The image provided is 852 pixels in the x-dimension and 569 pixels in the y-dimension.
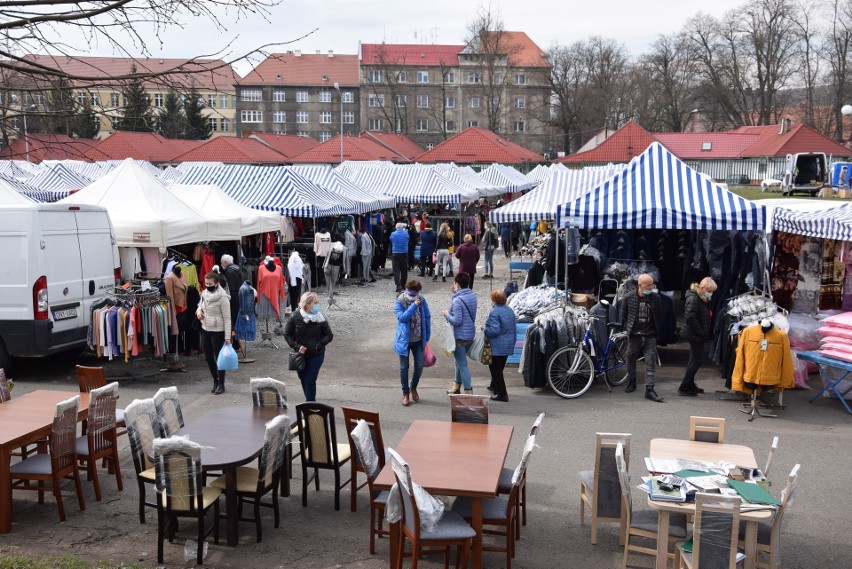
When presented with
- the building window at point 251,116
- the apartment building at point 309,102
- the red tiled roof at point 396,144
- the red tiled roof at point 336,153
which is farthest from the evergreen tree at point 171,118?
the building window at point 251,116

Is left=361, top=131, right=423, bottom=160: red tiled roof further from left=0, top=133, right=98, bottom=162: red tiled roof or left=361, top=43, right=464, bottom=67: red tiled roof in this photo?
left=0, top=133, right=98, bottom=162: red tiled roof

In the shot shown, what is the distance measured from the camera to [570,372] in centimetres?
1057

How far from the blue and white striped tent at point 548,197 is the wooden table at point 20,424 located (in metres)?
10.5

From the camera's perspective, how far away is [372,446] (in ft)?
20.4

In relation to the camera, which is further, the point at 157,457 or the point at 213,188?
the point at 213,188

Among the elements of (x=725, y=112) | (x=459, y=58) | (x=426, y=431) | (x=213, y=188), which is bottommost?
(x=426, y=431)

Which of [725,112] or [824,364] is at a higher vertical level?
[725,112]

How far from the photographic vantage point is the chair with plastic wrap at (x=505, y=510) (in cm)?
566

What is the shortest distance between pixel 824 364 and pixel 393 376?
5765 millimetres

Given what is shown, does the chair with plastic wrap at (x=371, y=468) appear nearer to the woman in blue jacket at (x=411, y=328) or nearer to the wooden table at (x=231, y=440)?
the wooden table at (x=231, y=440)

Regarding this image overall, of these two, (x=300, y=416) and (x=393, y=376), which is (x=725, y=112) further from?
(x=300, y=416)

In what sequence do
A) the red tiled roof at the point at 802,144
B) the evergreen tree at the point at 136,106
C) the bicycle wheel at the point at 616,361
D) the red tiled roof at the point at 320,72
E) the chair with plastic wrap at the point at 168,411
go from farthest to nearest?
the red tiled roof at the point at 320,72, the red tiled roof at the point at 802,144, the bicycle wheel at the point at 616,361, the chair with plastic wrap at the point at 168,411, the evergreen tree at the point at 136,106

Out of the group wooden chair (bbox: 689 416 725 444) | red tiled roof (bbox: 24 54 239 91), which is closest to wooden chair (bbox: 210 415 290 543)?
red tiled roof (bbox: 24 54 239 91)

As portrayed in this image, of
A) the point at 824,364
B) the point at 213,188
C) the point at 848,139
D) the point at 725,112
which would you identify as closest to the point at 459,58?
the point at 725,112
